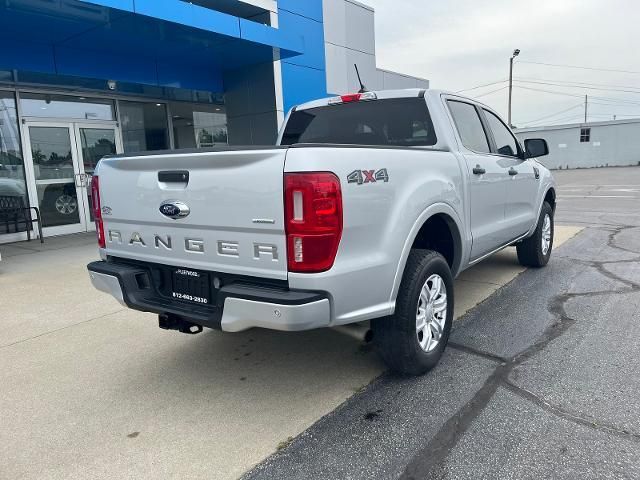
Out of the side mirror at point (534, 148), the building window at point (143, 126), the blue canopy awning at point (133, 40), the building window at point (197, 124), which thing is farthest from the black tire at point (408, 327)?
the building window at point (197, 124)

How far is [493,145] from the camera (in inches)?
196

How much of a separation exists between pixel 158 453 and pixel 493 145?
160 inches

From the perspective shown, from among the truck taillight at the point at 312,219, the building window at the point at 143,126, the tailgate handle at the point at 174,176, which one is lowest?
the truck taillight at the point at 312,219

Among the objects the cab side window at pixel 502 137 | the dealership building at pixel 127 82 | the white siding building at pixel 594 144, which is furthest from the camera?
the white siding building at pixel 594 144

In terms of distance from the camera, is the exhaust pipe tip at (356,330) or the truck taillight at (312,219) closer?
the truck taillight at (312,219)

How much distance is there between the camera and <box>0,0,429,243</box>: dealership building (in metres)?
8.12

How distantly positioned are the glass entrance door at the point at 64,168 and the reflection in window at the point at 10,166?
0.70 feet

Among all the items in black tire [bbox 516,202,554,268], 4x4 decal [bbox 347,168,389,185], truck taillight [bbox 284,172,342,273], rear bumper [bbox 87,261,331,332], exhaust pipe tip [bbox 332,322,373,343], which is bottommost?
exhaust pipe tip [bbox 332,322,373,343]

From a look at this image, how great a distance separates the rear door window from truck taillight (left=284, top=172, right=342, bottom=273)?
1.74 m

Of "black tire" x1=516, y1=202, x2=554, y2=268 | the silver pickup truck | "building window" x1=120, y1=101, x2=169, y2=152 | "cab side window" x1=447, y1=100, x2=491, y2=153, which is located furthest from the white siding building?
the silver pickup truck

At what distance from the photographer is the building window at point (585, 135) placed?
40.1 meters

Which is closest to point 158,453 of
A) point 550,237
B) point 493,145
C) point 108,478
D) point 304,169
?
point 108,478

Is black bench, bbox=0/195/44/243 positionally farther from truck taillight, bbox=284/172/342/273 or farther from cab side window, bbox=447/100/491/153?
truck taillight, bbox=284/172/342/273

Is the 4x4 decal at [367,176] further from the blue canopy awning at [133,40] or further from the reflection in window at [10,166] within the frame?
the reflection in window at [10,166]
